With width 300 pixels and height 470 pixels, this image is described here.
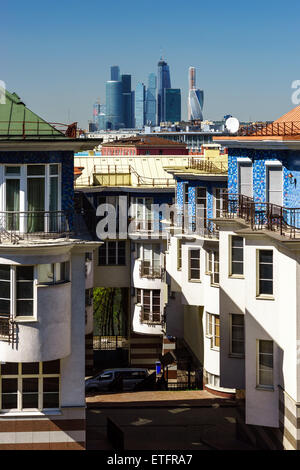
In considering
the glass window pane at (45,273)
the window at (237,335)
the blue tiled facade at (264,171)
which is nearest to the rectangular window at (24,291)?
the glass window pane at (45,273)

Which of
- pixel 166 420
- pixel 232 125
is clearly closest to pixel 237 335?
pixel 166 420

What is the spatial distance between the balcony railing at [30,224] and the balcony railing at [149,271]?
85.1ft

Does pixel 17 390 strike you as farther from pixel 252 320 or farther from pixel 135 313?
pixel 135 313

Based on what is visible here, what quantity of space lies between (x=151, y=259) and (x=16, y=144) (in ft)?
91.1

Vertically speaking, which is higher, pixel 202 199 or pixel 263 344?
pixel 202 199

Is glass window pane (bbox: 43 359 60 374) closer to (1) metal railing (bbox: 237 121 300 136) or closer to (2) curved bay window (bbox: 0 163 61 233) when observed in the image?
(2) curved bay window (bbox: 0 163 61 233)

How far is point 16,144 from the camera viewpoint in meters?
29.2

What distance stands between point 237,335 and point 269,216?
7024 millimetres

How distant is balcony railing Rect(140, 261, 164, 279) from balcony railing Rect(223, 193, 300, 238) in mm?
19976

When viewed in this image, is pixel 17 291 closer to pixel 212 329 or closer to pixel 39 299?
pixel 39 299

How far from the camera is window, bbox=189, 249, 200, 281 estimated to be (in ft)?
152

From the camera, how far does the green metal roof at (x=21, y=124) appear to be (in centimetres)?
2991

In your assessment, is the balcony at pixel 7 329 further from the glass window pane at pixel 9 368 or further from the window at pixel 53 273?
the window at pixel 53 273

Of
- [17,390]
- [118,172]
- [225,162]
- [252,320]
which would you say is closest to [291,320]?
[252,320]
